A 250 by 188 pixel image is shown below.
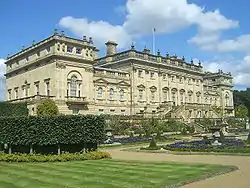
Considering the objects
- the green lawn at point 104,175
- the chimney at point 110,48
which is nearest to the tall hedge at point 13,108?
the chimney at point 110,48

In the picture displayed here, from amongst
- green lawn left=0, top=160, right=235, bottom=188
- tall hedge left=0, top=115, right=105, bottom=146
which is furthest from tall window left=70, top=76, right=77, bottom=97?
green lawn left=0, top=160, right=235, bottom=188

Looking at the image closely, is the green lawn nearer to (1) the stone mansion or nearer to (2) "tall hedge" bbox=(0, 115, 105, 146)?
(2) "tall hedge" bbox=(0, 115, 105, 146)

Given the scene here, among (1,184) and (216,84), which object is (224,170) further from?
(216,84)

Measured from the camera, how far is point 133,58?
5528 cm

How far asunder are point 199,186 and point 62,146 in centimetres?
1050

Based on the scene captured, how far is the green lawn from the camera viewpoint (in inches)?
446

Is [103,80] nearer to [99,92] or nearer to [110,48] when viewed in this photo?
[99,92]

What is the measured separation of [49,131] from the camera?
63.2 feet

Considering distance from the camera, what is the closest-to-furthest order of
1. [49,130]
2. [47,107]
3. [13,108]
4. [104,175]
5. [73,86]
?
1. [104,175]
2. [49,130]
3. [47,107]
4. [13,108]
5. [73,86]

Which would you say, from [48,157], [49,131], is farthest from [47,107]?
[48,157]

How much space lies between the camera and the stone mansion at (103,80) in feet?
152

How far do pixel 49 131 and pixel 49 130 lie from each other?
0.06m

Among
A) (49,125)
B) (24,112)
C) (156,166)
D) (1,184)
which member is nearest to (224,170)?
(156,166)

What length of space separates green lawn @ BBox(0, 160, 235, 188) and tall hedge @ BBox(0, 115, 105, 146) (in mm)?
3435
